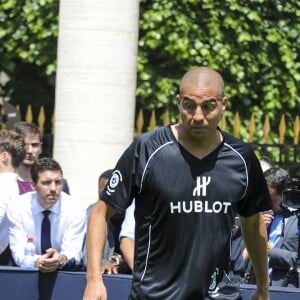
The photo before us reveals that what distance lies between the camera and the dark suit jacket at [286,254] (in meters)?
7.76

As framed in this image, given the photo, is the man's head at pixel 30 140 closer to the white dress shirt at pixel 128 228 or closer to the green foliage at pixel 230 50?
the white dress shirt at pixel 128 228

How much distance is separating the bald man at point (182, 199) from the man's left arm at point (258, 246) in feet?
0.52

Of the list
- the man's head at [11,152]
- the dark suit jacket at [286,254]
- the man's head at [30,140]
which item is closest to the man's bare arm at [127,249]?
the dark suit jacket at [286,254]

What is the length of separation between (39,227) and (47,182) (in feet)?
1.04

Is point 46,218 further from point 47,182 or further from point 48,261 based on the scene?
point 48,261

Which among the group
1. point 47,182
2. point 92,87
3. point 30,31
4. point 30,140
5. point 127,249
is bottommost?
point 127,249

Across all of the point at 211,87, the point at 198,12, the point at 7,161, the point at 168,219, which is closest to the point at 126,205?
the point at 168,219

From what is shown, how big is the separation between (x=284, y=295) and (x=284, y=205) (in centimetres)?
61

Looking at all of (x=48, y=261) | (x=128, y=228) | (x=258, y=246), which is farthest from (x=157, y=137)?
(x=128, y=228)

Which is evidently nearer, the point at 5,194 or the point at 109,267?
the point at 109,267

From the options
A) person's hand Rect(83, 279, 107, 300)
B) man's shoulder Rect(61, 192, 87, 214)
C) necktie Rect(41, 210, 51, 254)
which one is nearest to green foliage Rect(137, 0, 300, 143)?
man's shoulder Rect(61, 192, 87, 214)

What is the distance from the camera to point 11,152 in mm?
8469

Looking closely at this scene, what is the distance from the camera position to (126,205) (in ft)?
17.0

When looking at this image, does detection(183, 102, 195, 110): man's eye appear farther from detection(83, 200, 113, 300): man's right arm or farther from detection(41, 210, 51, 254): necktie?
detection(41, 210, 51, 254): necktie
